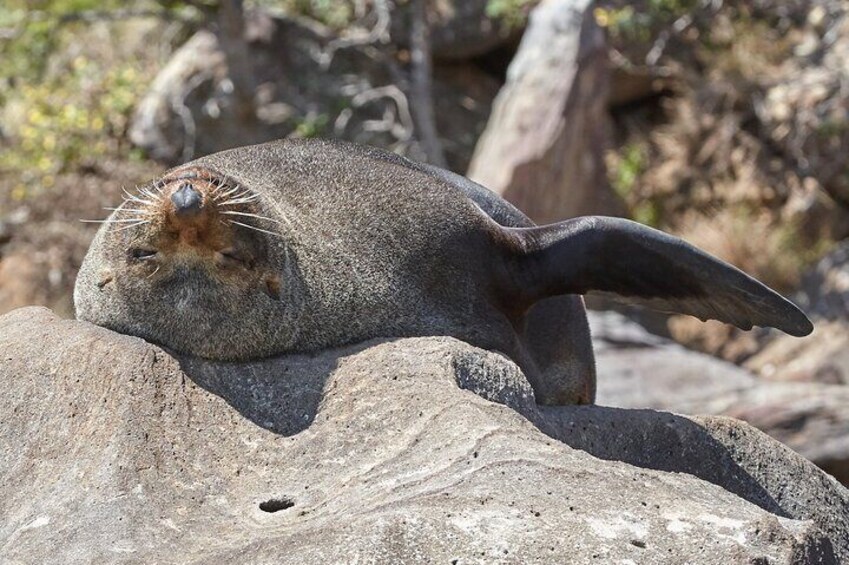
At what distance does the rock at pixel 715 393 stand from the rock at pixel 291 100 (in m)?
5.57

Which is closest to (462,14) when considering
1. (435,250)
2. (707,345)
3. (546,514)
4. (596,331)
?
(707,345)

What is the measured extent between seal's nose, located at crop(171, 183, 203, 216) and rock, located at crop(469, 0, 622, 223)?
10412 millimetres

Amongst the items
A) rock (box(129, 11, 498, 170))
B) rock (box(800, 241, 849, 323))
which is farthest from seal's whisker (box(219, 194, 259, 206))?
rock (box(129, 11, 498, 170))

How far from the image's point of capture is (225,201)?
571 cm

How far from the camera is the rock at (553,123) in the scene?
16.0 metres

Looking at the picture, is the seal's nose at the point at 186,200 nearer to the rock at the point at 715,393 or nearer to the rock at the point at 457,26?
the rock at the point at 715,393

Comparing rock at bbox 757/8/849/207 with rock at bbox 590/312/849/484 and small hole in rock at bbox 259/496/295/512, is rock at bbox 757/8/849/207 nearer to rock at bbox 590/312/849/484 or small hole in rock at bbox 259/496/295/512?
rock at bbox 590/312/849/484

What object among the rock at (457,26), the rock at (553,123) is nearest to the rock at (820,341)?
the rock at (553,123)

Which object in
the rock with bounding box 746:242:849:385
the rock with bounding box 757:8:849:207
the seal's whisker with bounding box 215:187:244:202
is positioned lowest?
the seal's whisker with bounding box 215:187:244:202

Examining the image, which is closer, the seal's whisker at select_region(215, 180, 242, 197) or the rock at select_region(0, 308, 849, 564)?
the rock at select_region(0, 308, 849, 564)

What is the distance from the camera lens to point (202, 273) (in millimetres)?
5844

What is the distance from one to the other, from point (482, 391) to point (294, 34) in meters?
14.6

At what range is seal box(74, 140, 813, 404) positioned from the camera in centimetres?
587

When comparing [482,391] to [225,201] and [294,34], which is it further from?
[294,34]
